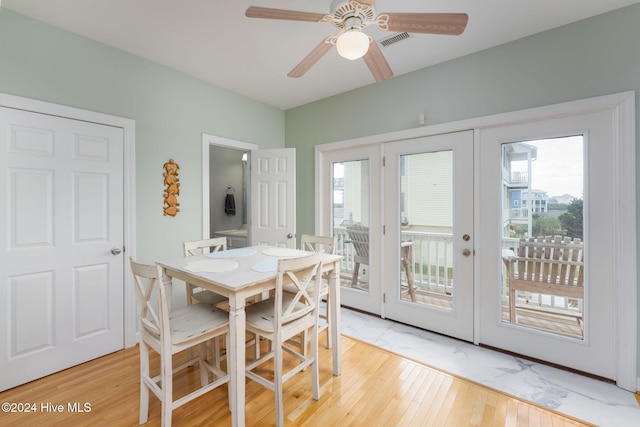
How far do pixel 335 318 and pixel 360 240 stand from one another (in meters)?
1.40

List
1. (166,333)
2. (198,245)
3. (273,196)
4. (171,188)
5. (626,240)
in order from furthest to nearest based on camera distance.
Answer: (273,196)
(171,188)
(198,245)
(626,240)
(166,333)

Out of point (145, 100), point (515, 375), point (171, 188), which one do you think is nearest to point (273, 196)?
point (171, 188)

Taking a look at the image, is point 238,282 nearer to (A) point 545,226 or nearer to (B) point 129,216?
(B) point 129,216

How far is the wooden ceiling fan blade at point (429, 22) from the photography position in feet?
4.74

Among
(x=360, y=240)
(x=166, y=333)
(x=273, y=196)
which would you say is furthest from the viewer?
(x=273, y=196)

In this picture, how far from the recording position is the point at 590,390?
6.41 feet

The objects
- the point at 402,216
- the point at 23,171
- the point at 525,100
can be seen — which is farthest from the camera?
the point at 402,216

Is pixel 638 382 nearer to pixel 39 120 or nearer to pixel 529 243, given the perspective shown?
pixel 529 243

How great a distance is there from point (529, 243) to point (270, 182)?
2.81 meters

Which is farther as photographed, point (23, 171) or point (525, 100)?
point (525, 100)

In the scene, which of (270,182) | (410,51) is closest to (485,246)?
(410,51)

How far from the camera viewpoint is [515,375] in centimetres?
213

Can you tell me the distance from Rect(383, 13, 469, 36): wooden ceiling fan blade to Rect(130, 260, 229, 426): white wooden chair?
1844 millimetres

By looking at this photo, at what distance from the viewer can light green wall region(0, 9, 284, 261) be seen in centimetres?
208
